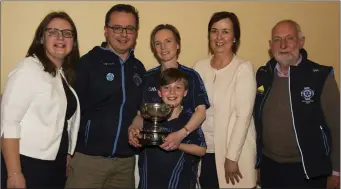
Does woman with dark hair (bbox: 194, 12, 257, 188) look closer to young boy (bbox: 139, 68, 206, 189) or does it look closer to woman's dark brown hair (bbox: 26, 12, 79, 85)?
young boy (bbox: 139, 68, 206, 189)

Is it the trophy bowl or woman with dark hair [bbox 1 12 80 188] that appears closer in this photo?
woman with dark hair [bbox 1 12 80 188]

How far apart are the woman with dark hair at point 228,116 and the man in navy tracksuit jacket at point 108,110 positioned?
61 cm

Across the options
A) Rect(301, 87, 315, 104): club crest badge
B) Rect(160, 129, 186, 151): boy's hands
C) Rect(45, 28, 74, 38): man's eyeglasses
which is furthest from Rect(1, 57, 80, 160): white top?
Rect(301, 87, 315, 104): club crest badge

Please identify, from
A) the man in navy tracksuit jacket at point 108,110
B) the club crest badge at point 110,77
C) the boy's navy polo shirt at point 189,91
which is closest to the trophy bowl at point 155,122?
the boy's navy polo shirt at point 189,91

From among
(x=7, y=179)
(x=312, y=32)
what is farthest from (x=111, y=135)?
(x=312, y=32)

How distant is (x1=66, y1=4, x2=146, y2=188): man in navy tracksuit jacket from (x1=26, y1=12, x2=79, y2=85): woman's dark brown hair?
0.11m

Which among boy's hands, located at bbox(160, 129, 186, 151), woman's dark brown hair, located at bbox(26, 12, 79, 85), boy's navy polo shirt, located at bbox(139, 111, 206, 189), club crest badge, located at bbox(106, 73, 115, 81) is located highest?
woman's dark brown hair, located at bbox(26, 12, 79, 85)

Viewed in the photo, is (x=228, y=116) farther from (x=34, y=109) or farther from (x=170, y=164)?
(x=34, y=109)

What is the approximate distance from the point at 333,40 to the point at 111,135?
2664 mm

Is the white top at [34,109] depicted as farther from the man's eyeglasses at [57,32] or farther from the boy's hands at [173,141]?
the boy's hands at [173,141]

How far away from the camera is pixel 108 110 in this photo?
2.77 m

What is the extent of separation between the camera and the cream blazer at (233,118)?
107 inches

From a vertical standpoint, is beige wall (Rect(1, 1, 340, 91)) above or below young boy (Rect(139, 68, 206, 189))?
above

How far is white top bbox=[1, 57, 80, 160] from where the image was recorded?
2.22m
